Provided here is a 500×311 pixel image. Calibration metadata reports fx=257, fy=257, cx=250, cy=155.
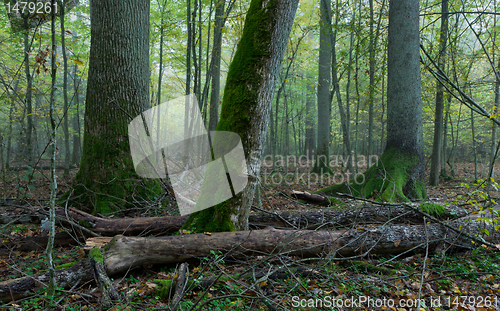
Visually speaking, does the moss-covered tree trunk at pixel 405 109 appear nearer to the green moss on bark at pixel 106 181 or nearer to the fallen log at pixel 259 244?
the fallen log at pixel 259 244

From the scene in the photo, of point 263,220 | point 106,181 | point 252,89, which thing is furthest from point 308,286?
point 106,181

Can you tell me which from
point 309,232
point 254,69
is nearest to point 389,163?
point 309,232

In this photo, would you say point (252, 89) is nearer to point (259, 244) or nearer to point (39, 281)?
point (259, 244)

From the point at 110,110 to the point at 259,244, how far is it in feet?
13.0

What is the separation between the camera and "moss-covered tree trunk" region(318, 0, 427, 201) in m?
5.74

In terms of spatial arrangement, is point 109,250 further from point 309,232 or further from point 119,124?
point 119,124

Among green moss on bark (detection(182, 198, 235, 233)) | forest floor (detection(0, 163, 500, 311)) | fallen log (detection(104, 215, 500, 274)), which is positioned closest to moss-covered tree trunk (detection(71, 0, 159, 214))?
forest floor (detection(0, 163, 500, 311))

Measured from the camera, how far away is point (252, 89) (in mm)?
3521

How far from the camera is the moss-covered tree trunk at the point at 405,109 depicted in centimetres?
574

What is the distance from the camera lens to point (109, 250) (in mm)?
3012

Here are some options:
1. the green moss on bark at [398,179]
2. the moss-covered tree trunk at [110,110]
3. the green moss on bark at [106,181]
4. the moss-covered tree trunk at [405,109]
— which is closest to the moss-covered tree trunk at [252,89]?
the green moss on bark at [106,181]

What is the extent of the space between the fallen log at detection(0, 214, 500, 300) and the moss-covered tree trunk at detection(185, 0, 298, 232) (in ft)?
1.06

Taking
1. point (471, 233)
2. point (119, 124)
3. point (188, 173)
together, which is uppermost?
point (119, 124)

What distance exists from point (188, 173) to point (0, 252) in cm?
385
